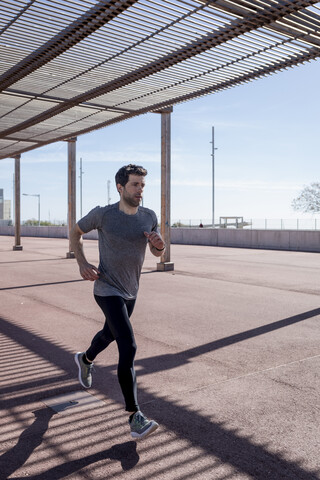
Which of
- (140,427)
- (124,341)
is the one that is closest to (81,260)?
(124,341)

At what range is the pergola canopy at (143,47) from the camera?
7.83 meters

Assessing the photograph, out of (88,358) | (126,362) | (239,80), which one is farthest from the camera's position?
(239,80)

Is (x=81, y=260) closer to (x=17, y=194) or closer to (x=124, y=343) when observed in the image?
(x=124, y=343)

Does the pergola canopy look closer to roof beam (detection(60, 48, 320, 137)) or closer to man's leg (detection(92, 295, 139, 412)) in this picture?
roof beam (detection(60, 48, 320, 137))

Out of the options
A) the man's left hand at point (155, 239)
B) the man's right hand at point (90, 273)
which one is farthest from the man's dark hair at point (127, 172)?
the man's right hand at point (90, 273)

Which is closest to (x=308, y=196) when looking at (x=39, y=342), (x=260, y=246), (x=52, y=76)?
(x=260, y=246)

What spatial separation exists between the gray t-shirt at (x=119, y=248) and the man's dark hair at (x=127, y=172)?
229 mm

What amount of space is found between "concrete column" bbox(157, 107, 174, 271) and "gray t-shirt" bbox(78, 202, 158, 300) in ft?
39.0

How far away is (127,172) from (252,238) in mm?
27606

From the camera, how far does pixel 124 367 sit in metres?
3.84

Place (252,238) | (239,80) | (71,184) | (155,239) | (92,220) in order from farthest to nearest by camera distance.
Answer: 1. (252,238)
2. (71,184)
3. (239,80)
4. (92,220)
5. (155,239)

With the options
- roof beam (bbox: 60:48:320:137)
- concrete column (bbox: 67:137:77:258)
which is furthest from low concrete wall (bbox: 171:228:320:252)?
roof beam (bbox: 60:48:320:137)

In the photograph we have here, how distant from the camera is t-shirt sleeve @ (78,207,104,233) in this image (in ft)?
13.8

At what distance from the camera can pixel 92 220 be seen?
4.25m
